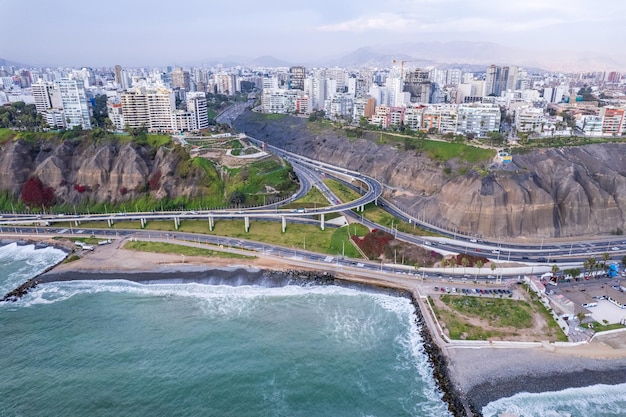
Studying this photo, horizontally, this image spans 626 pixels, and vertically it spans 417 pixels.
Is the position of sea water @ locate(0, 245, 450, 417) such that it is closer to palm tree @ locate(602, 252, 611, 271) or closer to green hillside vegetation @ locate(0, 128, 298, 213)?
green hillside vegetation @ locate(0, 128, 298, 213)

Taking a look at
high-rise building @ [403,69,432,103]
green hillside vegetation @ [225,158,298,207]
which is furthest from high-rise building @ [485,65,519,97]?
green hillside vegetation @ [225,158,298,207]

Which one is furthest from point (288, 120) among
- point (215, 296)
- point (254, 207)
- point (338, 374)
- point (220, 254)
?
point (338, 374)

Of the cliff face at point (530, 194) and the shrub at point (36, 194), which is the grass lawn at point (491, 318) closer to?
the cliff face at point (530, 194)

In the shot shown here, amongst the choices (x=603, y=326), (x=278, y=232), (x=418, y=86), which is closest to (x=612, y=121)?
(x=603, y=326)

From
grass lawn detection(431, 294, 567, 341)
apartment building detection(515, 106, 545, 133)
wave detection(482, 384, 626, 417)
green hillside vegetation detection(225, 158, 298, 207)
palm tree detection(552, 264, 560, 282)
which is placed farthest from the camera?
apartment building detection(515, 106, 545, 133)

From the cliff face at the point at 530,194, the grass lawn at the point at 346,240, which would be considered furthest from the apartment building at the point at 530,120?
the grass lawn at the point at 346,240

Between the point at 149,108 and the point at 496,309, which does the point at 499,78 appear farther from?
the point at 496,309
